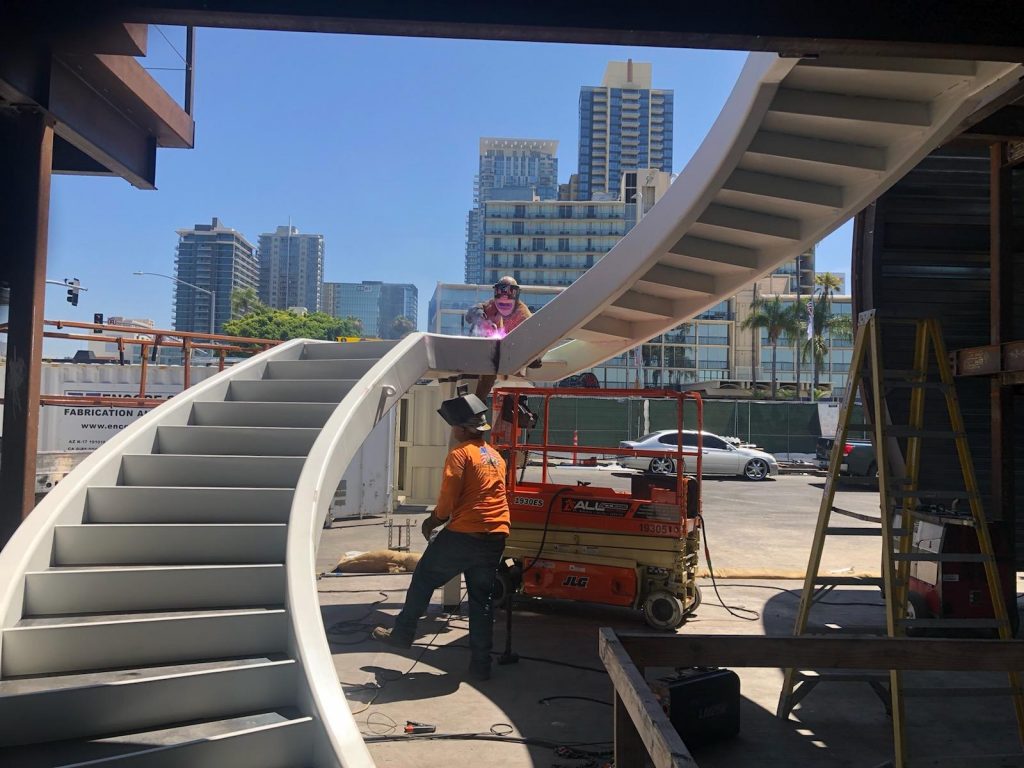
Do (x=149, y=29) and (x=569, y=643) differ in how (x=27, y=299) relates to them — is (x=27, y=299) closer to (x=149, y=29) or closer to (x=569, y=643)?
(x=149, y=29)

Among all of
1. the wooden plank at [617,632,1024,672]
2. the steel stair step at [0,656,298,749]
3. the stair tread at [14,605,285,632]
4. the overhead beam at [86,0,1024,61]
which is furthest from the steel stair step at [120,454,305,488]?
Result: the wooden plank at [617,632,1024,672]

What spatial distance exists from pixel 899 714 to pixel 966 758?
57 cm

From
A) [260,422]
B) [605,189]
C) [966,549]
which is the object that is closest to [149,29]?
[260,422]

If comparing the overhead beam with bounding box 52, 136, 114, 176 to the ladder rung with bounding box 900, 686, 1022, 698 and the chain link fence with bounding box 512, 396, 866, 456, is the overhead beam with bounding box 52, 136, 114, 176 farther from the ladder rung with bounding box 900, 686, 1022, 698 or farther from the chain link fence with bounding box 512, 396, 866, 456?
the chain link fence with bounding box 512, 396, 866, 456

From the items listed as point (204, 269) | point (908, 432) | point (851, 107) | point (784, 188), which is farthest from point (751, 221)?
point (204, 269)

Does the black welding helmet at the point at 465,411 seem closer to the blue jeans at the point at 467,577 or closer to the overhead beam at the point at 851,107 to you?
the blue jeans at the point at 467,577

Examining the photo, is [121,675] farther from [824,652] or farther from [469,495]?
[824,652]

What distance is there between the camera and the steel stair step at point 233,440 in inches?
224

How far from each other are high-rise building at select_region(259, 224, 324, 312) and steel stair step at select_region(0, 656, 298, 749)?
185 meters

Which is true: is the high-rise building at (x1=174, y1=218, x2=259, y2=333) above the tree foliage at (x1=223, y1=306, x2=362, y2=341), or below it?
above

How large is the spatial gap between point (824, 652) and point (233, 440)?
161 inches

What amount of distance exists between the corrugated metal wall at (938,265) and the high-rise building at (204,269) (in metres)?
134

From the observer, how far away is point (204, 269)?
144 metres

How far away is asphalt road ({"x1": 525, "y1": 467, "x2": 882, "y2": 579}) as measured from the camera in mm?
11766
